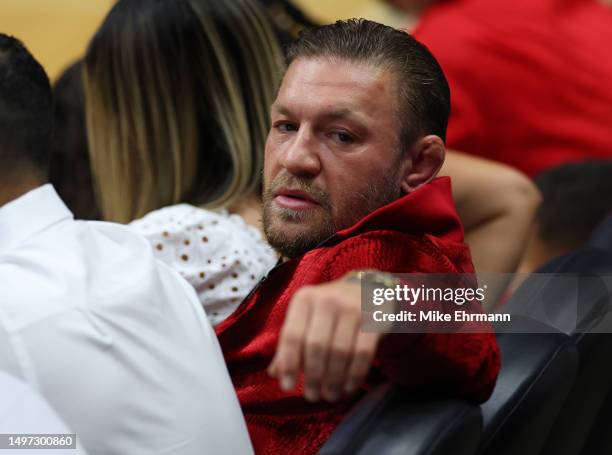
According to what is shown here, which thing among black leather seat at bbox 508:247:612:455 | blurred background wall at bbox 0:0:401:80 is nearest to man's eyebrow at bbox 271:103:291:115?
black leather seat at bbox 508:247:612:455

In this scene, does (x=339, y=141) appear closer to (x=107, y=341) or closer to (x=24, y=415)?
(x=107, y=341)

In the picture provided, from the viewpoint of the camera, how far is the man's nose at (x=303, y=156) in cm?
102

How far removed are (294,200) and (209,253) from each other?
30 cm

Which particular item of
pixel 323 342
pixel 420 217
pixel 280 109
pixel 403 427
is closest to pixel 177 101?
pixel 280 109

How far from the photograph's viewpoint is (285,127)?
3.54 ft

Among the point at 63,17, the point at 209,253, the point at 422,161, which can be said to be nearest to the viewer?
the point at 422,161

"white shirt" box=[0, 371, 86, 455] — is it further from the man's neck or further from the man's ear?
the man's ear

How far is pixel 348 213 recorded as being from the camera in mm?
1038

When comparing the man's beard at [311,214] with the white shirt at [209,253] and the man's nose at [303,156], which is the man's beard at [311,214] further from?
the white shirt at [209,253]

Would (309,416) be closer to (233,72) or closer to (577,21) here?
(233,72)

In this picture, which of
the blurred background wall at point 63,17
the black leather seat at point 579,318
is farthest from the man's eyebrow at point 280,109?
the blurred background wall at point 63,17

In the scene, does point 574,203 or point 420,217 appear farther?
point 574,203

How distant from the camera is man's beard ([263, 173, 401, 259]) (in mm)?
1026

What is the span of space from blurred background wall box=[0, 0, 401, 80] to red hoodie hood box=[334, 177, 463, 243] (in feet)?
9.80
